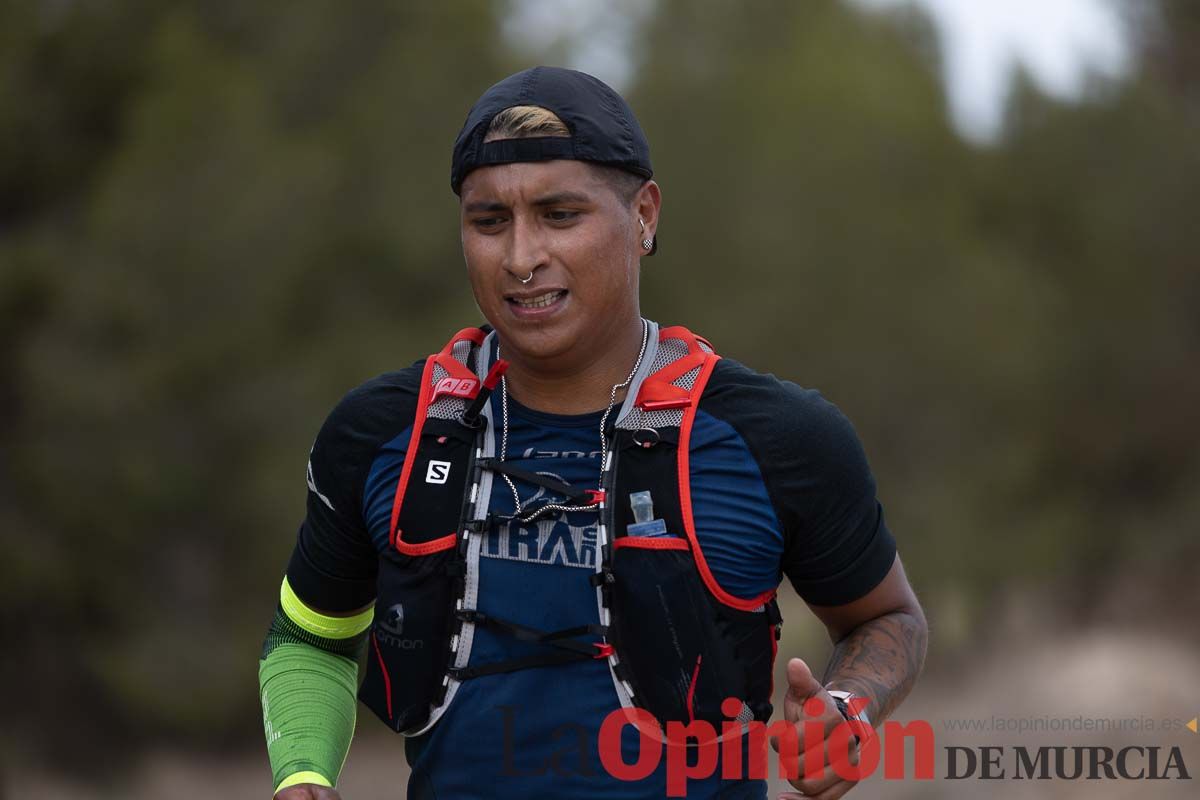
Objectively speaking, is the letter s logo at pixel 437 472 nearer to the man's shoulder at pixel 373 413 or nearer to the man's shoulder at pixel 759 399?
the man's shoulder at pixel 373 413

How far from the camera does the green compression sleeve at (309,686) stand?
289cm

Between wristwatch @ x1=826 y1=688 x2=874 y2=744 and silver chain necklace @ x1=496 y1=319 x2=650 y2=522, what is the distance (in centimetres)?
52

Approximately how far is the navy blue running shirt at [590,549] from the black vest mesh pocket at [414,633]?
0.05 meters

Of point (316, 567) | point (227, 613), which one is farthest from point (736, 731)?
point (227, 613)

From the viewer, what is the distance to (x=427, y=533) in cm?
271

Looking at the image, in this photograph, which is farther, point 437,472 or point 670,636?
point 437,472

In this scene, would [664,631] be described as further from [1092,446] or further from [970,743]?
[1092,446]

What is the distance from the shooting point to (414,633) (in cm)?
269

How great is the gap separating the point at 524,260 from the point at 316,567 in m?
0.74

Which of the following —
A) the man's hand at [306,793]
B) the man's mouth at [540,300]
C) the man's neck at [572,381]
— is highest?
the man's mouth at [540,300]

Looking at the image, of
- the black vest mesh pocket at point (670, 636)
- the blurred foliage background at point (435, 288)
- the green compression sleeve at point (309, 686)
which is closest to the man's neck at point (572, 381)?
the black vest mesh pocket at point (670, 636)

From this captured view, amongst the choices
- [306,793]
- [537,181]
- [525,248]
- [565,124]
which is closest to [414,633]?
[306,793]

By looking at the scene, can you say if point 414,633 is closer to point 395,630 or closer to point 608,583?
point 395,630

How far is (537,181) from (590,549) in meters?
0.65
